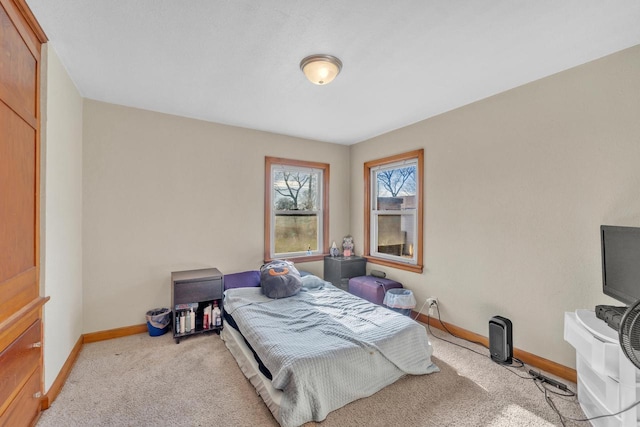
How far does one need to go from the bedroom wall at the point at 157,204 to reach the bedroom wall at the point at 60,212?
0.47ft

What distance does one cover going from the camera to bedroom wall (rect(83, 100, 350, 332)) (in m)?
Result: 2.88

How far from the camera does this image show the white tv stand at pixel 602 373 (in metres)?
1.44

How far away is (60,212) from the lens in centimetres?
216

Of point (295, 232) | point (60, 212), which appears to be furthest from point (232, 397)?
point (295, 232)

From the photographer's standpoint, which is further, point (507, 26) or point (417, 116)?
point (417, 116)

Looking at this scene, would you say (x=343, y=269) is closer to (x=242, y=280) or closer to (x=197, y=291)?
(x=242, y=280)

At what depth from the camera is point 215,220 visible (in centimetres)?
348

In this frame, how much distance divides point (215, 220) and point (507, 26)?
325cm

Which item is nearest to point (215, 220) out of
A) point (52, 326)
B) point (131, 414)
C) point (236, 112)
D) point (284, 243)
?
point (284, 243)

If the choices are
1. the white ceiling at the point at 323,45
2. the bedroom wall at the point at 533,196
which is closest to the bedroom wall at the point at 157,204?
the white ceiling at the point at 323,45

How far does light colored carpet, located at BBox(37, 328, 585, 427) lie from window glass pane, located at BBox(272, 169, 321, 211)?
2155 millimetres

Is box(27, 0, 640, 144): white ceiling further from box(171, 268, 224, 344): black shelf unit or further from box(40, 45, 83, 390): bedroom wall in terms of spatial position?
box(171, 268, 224, 344): black shelf unit

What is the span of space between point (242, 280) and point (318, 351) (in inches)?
67.3

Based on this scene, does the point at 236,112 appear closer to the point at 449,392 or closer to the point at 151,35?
the point at 151,35
